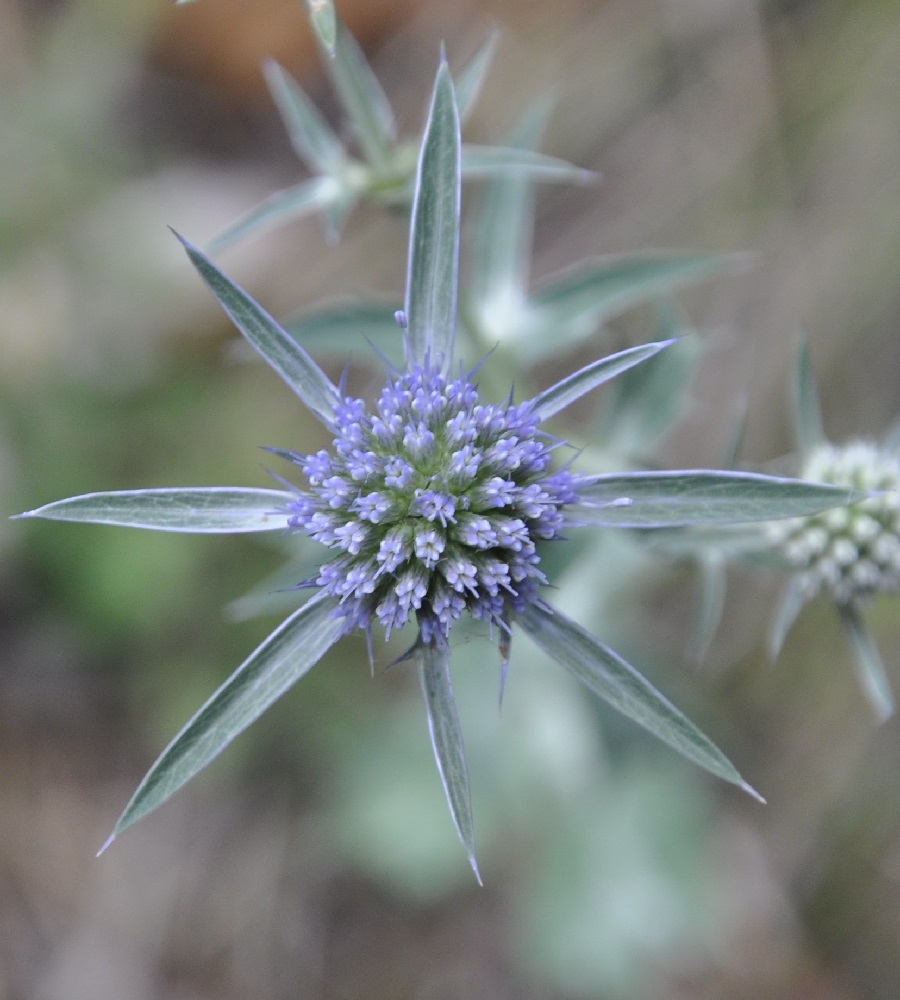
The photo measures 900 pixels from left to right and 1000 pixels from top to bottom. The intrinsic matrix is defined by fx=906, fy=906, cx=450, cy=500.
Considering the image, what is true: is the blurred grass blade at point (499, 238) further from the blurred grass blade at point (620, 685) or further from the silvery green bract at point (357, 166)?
the blurred grass blade at point (620, 685)

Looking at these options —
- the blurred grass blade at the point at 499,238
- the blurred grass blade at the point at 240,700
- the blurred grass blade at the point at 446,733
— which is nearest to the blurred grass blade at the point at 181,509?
the blurred grass blade at the point at 240,700

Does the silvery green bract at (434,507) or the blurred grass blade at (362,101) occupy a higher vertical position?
the blurred grass blade at (362,101)

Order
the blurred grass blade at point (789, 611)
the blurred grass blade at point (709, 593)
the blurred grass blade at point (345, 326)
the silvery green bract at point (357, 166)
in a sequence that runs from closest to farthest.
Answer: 1. the blurred grass blade at point (789, 611)
2. the silvery green bract at point (357, 166)
3. the blurred grass blade at point (709, 593)
4. the blurred grass blade at point (345, 326)

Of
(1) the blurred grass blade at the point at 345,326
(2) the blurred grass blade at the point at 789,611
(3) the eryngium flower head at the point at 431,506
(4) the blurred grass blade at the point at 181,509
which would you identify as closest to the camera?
(4) the blurred grass blade at the point at 181,509

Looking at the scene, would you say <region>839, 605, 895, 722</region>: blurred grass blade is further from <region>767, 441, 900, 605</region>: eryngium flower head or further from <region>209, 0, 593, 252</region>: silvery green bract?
<region>209, 0, 593, 252</region>: silvery green bract

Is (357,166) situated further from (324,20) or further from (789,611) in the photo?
(789,611)

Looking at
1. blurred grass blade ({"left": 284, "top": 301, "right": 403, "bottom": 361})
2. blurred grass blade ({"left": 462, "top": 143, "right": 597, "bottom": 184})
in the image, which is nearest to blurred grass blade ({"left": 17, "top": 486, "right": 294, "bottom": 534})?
blurred grass blade ({"left": 284, "top": 301, "right": 403, "bottom": 361})

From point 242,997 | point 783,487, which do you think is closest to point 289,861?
point 242,997
